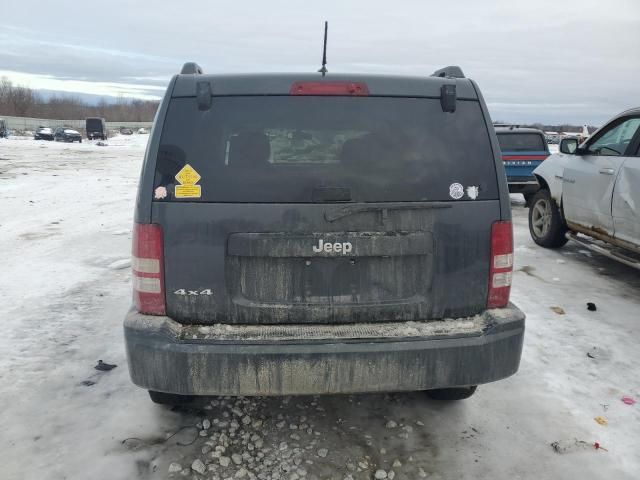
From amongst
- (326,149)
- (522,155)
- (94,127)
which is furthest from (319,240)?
(94,127)

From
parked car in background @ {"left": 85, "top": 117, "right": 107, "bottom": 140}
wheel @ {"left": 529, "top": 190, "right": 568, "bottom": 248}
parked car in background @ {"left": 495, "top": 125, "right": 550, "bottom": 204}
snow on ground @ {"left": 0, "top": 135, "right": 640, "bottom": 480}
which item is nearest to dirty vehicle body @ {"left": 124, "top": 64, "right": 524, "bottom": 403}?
snow on ground @ {"left": 0, "top": 135, "right": 640, "bottom": 480}

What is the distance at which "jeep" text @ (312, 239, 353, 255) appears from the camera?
8.57 ft

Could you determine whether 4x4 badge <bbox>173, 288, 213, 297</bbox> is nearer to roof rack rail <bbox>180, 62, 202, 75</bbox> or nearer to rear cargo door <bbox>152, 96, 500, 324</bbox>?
rear cargo door <bbox>152, 96, 500, 324</bbox>

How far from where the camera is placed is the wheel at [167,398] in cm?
318

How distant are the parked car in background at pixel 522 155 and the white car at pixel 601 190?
4251 millimetres

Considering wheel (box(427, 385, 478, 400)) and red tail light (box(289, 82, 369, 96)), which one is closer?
red tail light (box(289, 82, 369, 96))

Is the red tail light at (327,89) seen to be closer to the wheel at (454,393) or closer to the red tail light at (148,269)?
the red tail light at (148,269)

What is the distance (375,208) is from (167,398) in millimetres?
1783

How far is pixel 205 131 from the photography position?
2.63 metres

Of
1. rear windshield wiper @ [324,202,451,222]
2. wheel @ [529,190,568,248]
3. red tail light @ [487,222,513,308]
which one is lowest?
wheel @ [529,190,568,248]

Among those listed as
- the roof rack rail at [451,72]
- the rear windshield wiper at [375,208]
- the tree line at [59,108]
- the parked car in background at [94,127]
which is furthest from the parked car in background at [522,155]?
the tree line at [59,108]

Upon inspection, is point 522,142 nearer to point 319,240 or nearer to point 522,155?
point 522,155

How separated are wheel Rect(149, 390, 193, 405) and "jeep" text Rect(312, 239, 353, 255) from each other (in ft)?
4.56

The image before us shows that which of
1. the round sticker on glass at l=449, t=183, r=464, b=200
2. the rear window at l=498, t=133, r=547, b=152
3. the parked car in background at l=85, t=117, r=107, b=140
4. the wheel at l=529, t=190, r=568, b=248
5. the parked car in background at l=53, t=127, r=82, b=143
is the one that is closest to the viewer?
the round sticker on glass at l=449, t=183, r=464, b=200
